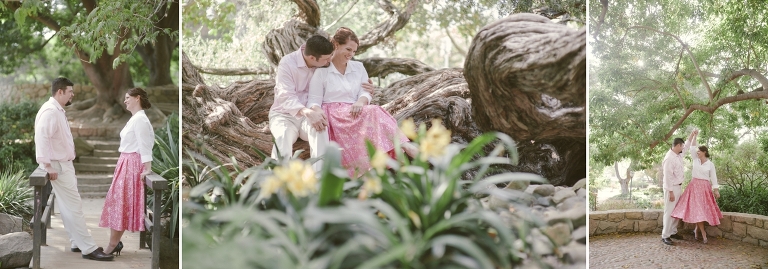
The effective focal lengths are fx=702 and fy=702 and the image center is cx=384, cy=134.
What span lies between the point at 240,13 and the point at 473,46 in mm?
1345

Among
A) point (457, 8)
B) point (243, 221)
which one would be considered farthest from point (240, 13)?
point (243, 221)

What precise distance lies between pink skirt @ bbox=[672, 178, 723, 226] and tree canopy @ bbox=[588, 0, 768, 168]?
2.36ft

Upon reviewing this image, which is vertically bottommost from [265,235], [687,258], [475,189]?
[687,258]

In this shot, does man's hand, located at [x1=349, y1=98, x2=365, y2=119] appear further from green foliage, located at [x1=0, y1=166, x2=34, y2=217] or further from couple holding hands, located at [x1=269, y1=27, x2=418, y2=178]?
green foliage, located at [x1=0, y1=166, x2=34, y2=217]

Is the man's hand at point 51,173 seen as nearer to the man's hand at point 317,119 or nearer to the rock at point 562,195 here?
the man's hand at point 317,119

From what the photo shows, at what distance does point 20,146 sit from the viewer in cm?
1023

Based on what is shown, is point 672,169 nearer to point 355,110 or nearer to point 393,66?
point 393,66

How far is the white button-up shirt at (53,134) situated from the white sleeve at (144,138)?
0.54m

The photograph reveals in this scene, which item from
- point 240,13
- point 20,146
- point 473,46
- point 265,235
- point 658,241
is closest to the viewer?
point 265,235

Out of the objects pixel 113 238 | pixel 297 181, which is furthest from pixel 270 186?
pixel 113 238

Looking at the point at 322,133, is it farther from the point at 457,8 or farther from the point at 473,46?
the point at 457,8

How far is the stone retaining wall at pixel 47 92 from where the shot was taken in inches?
486

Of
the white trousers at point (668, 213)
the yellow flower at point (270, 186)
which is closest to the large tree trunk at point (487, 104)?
the yellow flower at point (270, 186)

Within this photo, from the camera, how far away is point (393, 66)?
16.2 ft
